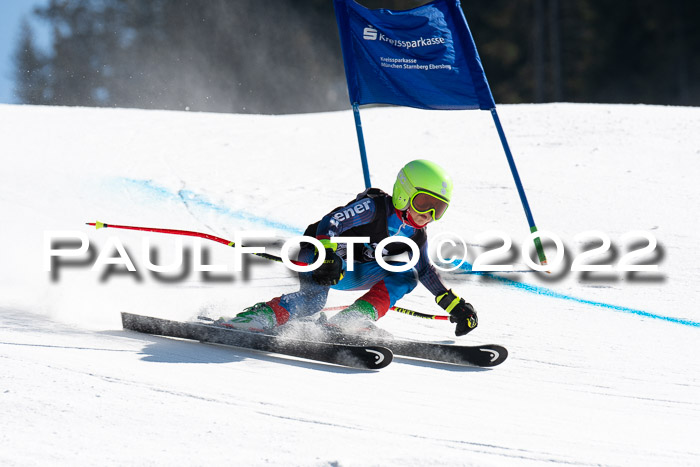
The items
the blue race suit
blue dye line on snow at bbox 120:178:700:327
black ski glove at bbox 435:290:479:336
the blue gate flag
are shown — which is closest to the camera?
the blue race suit

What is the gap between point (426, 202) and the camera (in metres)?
3.94

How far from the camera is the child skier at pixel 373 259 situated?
3.93 metres

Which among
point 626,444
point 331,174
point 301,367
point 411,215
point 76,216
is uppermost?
point 331,174

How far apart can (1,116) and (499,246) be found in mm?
7369

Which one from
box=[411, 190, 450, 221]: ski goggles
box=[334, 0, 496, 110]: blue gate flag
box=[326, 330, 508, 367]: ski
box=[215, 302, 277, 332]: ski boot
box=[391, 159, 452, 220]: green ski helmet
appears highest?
box=[334, 0, 496, 110]: blue gate flag

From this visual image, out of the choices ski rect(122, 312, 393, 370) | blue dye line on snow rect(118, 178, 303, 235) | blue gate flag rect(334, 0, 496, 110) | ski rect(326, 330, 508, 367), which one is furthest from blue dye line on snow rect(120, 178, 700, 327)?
ski rect(122, 312, 393, 370)

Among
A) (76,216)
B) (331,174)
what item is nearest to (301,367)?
(76,216)

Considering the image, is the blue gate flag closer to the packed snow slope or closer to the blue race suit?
the packed snow slope

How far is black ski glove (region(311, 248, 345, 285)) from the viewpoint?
3.81 meters

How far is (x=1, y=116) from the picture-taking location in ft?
35.1

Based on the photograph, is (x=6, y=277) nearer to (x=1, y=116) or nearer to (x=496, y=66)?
(x=1, y=116)

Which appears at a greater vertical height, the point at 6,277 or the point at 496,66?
the point at 496,66

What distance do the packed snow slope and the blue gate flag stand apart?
1.39m

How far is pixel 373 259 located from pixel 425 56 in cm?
213
